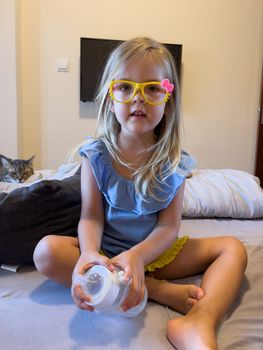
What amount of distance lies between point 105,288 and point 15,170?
144cm

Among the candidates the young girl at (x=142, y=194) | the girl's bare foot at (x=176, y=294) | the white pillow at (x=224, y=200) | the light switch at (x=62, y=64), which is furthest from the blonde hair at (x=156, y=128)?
the light switch at (x=62, y=64)

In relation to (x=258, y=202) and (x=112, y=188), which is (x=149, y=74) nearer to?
(x=112, y=188)

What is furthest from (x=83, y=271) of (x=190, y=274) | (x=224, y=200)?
(x=224, y=200)

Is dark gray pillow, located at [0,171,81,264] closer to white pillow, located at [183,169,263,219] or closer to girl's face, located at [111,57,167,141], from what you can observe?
girl's face, located at [111,57,167,141]

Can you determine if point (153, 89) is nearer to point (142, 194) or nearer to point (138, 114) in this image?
point (138, 114)

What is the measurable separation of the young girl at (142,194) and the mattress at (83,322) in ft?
0.14

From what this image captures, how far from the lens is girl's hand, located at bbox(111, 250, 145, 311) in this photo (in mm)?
599

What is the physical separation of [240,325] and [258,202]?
665 millimetres

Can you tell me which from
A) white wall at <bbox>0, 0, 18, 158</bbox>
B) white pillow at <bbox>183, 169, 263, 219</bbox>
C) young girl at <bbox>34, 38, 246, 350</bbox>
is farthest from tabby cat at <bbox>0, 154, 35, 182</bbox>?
young girl at <bbox>34, 38, 246, 350</bbox>

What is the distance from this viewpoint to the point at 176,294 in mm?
688

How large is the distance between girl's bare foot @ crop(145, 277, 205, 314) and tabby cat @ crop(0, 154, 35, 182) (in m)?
1.30

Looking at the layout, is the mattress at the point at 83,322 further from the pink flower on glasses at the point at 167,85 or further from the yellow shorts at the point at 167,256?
the pink flower on glasses at the point at 167,85

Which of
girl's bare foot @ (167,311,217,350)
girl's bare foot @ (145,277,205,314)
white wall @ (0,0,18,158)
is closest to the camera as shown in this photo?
girl's bare foot @ (167,311,217,350)

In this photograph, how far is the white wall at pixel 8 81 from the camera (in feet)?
7.30
